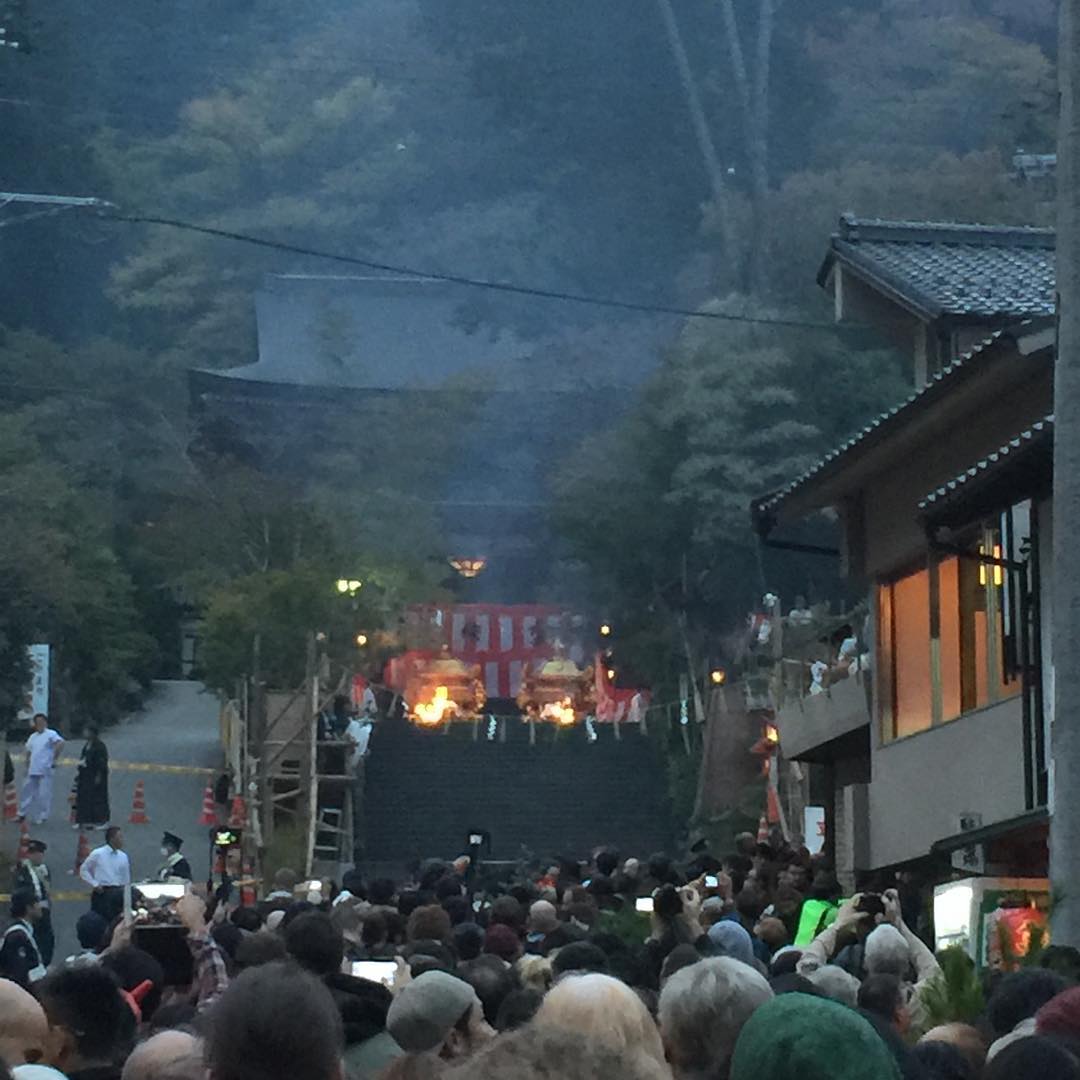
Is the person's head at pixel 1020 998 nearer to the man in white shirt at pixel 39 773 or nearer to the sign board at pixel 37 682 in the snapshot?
the man in white shirt at pixel 39 773

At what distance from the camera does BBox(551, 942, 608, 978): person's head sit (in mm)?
9141

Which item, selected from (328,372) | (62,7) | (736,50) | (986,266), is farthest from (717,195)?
(986,266)

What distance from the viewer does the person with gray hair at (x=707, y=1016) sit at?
5914 mm

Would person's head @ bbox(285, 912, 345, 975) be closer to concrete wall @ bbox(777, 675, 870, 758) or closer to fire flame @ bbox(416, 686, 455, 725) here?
concrete wall @ bbox(777, 675, 870, 758)

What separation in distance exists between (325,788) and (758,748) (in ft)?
21.0

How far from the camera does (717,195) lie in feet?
214


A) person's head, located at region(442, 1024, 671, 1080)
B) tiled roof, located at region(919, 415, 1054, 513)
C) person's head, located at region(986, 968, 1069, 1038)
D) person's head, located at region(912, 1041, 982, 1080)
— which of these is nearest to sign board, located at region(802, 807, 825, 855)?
tiled roof, located at region(919, 415, 1054, 513)

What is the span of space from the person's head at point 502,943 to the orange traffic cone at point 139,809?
24260 mm

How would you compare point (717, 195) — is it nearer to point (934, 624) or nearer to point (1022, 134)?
point (1022, 134)

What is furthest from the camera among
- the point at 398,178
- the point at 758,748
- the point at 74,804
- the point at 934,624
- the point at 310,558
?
the point at 398,178

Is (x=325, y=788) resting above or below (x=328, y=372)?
below

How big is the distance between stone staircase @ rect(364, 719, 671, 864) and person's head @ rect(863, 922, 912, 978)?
2663cm

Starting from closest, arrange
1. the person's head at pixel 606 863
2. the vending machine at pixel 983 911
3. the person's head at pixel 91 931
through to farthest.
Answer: the vending machine at pixel 983 911 → the person's head at pixel 91 931 → the person's head at pixel 606 863

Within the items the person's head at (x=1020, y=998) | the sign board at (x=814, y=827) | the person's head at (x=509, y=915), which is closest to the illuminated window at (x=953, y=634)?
the sign board at (x=814, y=827)
